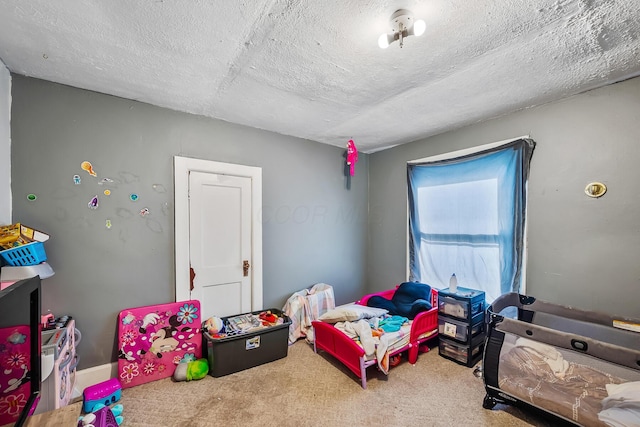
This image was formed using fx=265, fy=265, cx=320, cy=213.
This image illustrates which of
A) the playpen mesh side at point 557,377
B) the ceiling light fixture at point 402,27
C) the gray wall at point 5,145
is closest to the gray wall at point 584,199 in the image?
the playpen mesh side at point 557,377

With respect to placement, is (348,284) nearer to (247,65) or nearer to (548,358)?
(548,358)

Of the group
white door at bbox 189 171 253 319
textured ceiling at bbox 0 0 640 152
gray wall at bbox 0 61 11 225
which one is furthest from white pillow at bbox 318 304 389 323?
gray wall at bbox 0 61 11 225

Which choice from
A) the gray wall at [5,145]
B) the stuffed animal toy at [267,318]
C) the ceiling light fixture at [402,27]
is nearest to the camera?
the ceiling light fixture at [402,27]

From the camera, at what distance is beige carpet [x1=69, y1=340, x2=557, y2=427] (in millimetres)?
1742

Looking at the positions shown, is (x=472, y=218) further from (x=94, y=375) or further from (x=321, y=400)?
(x=94, y=375)

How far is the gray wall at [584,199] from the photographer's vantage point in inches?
75.5

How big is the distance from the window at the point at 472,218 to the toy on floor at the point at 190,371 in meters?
2.46

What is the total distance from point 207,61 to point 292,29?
0.64 metres

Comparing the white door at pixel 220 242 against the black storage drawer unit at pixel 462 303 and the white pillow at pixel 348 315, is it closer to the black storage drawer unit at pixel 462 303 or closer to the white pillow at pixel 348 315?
the white pillow at pixel 348 315

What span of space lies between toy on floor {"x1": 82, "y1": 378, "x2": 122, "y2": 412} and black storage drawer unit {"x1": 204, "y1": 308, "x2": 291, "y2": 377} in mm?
637

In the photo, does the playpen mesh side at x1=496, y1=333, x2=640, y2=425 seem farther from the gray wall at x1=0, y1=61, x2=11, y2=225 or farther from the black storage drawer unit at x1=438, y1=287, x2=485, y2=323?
the gray wall at x1=0, y1=61, x2=11, y2=225

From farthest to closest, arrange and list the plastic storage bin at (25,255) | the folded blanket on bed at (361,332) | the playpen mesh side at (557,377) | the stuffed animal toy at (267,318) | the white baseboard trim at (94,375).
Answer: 1. the stuffed animal toy at (267,318)
2. the folded blanket on bed at (361,332)
3. the white baseboard trim at (94,375)
4. the plastic storage bin at (25,255)
5. the playpen mesh side at (557,377)

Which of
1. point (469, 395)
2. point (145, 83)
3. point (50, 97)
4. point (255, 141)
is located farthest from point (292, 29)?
point (469, 395)

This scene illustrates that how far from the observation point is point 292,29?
1.42 metres
